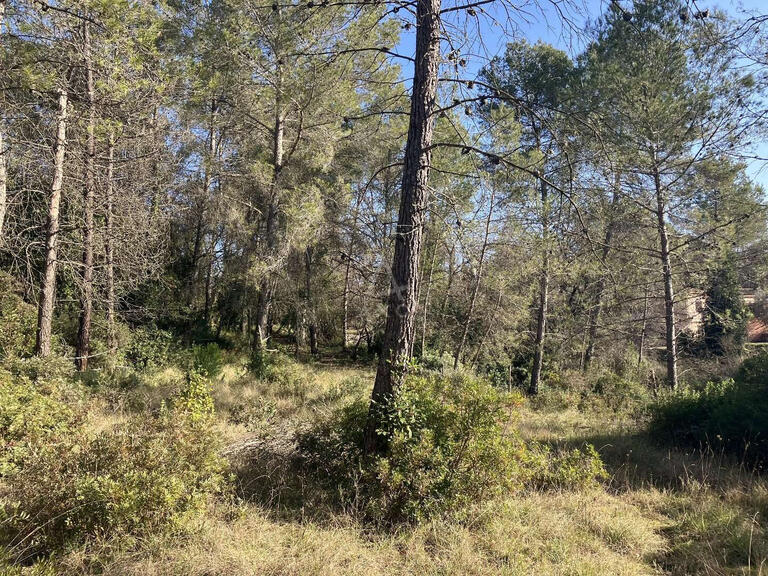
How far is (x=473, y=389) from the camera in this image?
389 centimetres

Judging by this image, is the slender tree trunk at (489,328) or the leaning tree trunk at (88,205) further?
the slender tree trunk at (489,328)

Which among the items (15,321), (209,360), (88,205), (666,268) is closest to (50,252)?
(88,205)

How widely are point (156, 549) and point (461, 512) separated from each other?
2.39 metres

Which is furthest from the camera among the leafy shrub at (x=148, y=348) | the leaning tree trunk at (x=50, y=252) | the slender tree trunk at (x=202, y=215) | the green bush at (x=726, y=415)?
the slender tree trunk at (x=202, y=215)

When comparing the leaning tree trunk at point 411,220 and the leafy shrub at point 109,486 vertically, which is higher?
the leaning tree trunk at point 411,220

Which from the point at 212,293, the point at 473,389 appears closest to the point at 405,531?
the point at 473,389

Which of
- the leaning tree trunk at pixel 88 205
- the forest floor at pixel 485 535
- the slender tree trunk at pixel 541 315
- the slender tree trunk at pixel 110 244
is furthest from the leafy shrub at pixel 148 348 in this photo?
the slender tree trunk at pixel 541 315

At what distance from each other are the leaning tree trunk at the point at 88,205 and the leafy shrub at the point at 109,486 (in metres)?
5.27

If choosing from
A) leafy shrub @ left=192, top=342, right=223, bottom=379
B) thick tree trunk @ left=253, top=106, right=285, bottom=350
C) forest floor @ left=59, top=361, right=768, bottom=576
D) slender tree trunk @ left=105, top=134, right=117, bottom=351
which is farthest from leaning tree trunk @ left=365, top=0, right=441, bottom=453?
thick tree trunk @ left=253, top=106, right=285, bottom=350

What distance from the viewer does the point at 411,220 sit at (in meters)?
4.18

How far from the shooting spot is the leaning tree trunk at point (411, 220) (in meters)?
4.14

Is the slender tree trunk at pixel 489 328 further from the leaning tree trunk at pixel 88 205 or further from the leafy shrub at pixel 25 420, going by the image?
the leafy shrub at pixel 25 420

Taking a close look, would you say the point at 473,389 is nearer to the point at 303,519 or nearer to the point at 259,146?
the point at 303,519

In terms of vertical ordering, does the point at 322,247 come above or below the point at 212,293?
above
